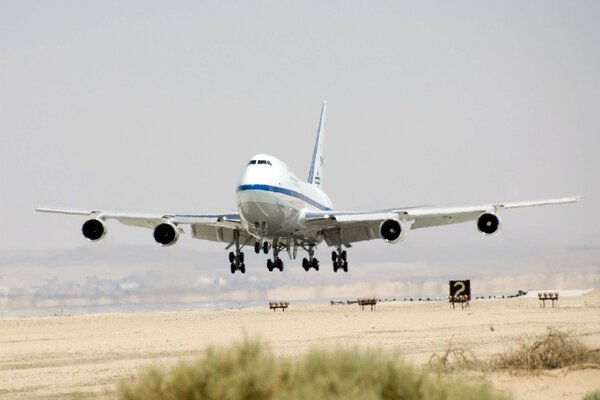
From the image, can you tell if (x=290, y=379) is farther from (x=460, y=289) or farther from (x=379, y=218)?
(x=460, y=289)

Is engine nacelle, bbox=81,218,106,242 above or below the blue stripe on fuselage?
below

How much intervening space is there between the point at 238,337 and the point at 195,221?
9588 mm

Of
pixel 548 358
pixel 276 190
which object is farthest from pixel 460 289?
pixel 548 358

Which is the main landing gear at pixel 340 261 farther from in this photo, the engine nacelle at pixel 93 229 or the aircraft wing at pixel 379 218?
the engine nacelle at pixel 93 229

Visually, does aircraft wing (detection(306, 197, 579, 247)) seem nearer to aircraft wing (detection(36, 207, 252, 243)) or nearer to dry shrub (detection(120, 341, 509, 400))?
aircraft wing (detection(36, 207, 252, 243))

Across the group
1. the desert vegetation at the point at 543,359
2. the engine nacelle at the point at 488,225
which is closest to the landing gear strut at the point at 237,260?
the engine nacelle at the point at 488,225

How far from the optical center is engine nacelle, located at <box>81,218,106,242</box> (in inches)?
2082

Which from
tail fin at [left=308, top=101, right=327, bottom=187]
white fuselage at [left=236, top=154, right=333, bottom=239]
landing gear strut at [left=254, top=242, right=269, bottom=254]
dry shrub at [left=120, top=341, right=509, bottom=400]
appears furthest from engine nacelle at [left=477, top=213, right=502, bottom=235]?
dry shrub at [left=120, top=341, right=509, bottom=400]

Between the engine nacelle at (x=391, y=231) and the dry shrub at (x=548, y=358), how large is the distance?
27667 mm

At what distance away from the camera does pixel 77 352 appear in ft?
135

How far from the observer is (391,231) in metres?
53.3

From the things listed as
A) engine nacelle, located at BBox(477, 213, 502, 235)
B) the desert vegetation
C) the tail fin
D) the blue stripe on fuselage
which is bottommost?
the desert vegetation

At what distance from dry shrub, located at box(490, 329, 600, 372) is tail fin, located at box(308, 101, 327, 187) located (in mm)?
60787

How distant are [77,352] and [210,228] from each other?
1754 centimetres
